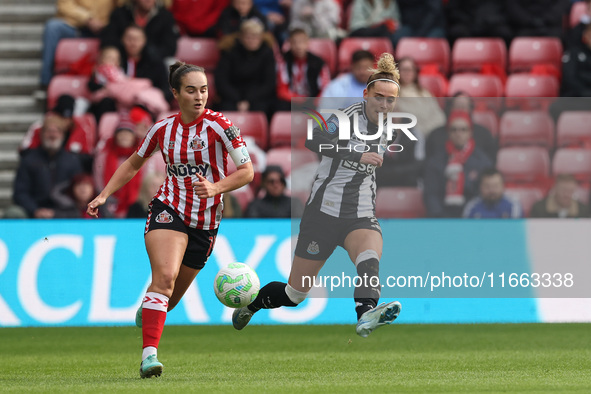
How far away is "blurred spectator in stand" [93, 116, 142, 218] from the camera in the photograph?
38.4 feet

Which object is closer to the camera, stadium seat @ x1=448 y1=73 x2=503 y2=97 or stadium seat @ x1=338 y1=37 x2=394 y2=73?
stadium seat @ x1=448 y1=73 x2=503 y2=97

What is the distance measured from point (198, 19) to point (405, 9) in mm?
2755


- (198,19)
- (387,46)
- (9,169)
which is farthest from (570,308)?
(9,169)

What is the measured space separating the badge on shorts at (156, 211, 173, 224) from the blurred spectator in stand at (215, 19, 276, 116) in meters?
6.24

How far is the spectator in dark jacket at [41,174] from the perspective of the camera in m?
11.7

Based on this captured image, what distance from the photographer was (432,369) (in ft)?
22.5

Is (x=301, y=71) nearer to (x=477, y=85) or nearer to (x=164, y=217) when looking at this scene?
(x=477, y=85)

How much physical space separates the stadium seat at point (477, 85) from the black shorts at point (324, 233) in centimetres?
556

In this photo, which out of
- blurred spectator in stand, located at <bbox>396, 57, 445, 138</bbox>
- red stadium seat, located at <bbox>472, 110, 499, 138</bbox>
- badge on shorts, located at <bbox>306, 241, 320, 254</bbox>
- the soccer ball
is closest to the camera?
the soccer ball

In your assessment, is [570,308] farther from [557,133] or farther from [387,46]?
[387,46]

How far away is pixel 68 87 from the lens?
1342 cm

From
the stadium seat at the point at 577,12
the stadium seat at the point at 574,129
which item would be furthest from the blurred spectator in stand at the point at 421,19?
the stadium seat at the point at 574,129

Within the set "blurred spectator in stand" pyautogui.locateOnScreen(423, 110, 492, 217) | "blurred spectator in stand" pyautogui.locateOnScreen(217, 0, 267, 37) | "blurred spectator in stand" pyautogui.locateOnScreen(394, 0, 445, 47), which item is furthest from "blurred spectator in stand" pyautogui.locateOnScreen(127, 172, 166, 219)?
"blurred spectator in stand" pyautogui.locateOnScreen(394, 0, 445, 47)

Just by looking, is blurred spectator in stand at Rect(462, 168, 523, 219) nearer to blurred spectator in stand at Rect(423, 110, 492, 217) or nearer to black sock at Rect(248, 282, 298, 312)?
blurred spectator in stand at Rect(423, 110, 492, 217)
